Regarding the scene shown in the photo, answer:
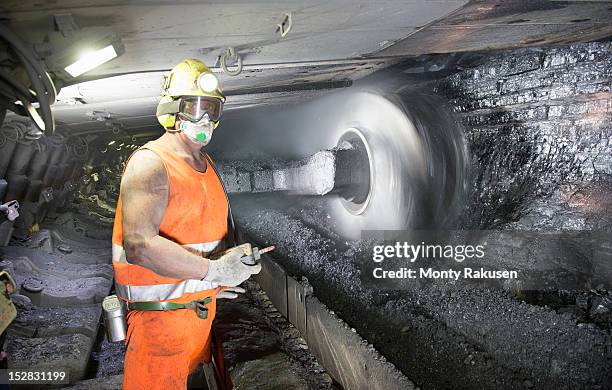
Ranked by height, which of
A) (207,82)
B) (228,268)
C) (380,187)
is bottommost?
(228,268)

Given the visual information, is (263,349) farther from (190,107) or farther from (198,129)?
(190,107)

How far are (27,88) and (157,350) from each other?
61.7 inches

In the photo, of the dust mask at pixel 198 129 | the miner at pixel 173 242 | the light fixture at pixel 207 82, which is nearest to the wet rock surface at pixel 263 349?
the miner at pixel 173 242

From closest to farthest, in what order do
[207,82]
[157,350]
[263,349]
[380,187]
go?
[157,350]
[207,82]
[263,349]
[380,187]

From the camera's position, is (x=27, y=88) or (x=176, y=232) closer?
(x=27, y=88)

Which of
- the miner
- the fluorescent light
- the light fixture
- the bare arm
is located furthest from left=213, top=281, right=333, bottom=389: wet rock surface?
the fluorescent light

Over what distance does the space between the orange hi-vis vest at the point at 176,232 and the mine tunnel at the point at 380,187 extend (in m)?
0.08

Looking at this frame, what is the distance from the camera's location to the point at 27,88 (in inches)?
80.3

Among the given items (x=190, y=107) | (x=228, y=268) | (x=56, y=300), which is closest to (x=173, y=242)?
(x=228, y=268)

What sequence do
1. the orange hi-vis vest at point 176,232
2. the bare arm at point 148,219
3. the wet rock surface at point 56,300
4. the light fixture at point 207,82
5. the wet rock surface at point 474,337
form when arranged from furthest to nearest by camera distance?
the wet rock surface at point 56,300
the wet rock surface at point 474,337
the light fixture at point 207,82
the orange hi-vis vest at point 176,232
the bare arm at point 148,219

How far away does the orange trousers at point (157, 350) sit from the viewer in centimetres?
240

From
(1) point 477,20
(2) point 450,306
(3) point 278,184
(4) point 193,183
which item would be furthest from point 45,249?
(1) point 477,20

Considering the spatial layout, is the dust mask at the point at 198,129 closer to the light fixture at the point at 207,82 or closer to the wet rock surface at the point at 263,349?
the light fixture at the point at 207,82

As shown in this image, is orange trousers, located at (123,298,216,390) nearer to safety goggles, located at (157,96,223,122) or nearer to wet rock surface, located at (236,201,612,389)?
safety goggles, located at (157,96,223,122)
